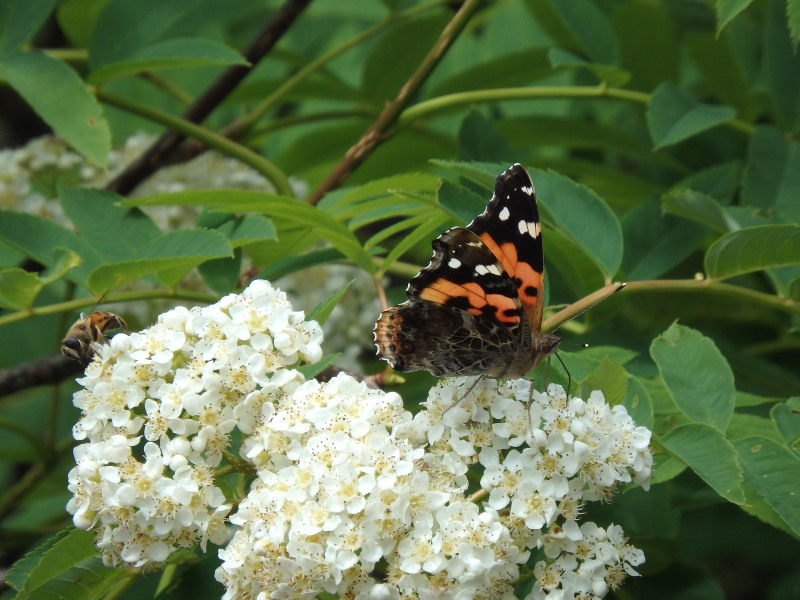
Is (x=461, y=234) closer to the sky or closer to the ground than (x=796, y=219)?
closer to the sky

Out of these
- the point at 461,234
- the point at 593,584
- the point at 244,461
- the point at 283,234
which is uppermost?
the point at 461,234

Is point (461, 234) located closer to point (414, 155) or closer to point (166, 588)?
point (166, 588)

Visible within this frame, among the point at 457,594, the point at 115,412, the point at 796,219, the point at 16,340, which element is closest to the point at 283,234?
the point at 115,412

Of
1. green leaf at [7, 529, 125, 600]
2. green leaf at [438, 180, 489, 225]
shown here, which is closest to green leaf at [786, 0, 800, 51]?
green leaf at [438, 180, 489, 225]

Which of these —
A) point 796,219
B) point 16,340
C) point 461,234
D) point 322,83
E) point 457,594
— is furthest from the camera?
point 16,340

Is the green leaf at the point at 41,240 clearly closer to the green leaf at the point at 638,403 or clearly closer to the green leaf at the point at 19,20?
the green leaf at the point at 19,20

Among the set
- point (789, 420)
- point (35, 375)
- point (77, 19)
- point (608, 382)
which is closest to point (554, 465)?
point (608, 382)

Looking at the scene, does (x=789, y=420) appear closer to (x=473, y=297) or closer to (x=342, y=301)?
(x=473, y=297)
